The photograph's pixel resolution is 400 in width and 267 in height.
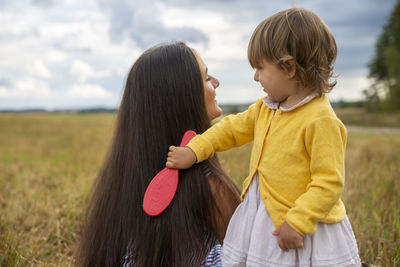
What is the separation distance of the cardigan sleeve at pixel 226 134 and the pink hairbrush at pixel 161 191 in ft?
0.56

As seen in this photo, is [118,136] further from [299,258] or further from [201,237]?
[299,258]

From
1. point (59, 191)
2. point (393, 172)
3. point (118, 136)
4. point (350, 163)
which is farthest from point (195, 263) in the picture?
point (350, 163)

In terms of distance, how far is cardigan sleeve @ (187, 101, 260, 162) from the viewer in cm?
194

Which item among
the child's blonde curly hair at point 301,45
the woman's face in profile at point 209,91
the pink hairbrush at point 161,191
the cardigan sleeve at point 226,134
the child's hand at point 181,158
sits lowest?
the pink hairbrush at point 161,191

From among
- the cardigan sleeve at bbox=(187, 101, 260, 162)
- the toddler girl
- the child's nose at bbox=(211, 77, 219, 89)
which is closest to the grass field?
the toddler girl

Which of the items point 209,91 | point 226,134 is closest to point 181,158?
point 226,134

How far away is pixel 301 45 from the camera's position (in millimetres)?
1644

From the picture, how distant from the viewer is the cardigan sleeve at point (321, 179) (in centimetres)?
→ 158

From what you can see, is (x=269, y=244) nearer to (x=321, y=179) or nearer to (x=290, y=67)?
(x=321, y=179)

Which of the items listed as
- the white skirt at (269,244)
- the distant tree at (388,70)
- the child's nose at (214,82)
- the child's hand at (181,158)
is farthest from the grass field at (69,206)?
the distant tree at (388,70)

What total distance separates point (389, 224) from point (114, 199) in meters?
2.30

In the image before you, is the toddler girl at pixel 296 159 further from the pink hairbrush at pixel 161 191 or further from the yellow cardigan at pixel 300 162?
the pink hairbrush at pixel 161 191

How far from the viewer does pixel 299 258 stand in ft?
5.47

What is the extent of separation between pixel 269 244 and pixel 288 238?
0.13 m
